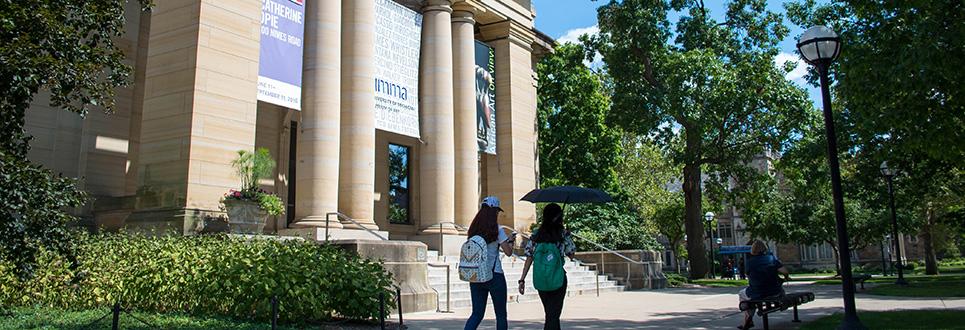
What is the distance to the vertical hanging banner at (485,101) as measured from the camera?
25.2m

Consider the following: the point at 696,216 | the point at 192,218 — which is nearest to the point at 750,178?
the point at 696,216

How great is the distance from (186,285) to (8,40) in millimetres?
4136

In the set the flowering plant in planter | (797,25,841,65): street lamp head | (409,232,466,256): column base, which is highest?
(797,25,841,65): street lamp head

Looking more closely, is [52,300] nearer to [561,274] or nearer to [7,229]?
[7,229]

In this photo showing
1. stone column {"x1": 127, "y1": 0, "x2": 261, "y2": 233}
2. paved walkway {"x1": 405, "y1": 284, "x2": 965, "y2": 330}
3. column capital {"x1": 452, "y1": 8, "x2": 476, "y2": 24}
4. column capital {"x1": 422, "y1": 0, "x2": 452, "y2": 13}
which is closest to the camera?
paved walkway {"x1": 405, "y1": 284, "x2": 965, "y2": 330}

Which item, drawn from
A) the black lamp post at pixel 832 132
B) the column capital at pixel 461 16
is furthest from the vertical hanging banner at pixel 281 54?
the black lamp post at pixel 832 132

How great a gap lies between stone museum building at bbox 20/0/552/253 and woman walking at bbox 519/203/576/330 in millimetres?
9317

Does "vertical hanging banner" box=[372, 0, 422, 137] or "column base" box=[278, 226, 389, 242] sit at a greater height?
"vertical hanging banner" box=[372, 0, 422, 137]

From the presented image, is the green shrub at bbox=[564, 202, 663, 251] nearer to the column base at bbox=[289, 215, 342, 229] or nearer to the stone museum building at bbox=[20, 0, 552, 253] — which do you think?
the stone museum building at bbox=[20, 0, 552, 253]

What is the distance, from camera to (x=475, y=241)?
25.3 feet

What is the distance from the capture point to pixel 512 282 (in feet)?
59.6

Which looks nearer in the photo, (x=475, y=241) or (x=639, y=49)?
(x=475, y=241)

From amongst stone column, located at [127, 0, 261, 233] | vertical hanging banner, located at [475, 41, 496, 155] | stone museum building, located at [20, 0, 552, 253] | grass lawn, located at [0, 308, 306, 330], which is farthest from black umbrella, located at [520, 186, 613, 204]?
vertical hanging banner, located at [475, 41, 496, 155]

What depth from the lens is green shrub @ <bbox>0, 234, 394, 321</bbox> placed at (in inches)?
392
